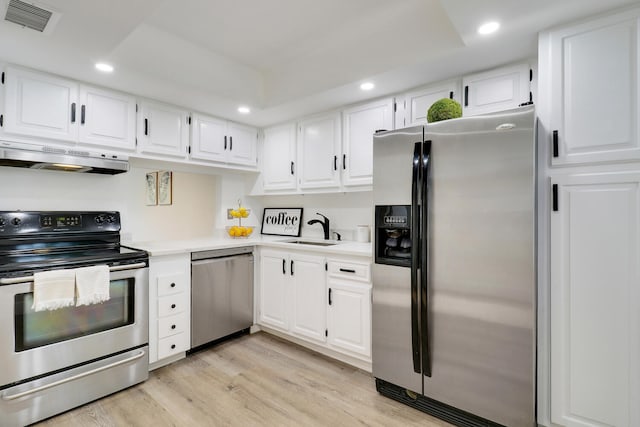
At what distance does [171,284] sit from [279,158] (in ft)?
5.47

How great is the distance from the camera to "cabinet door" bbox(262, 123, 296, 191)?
337 cm

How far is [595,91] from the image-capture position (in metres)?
1.60

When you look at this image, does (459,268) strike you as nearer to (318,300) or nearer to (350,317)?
(350,317)

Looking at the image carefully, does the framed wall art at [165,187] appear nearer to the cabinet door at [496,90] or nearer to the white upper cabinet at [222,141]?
the white upper cabinet at [222,141]

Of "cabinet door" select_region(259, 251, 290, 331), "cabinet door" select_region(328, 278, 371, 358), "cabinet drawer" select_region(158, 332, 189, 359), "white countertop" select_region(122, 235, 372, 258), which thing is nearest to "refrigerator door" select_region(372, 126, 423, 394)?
"cabinet door" select_region(328, 278, 371, 358)

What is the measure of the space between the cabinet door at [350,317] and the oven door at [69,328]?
1.41 meters

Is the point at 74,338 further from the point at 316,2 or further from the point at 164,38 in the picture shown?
the point at 316,2

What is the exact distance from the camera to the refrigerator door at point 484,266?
5.36 feet

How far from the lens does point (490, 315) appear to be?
67.9 inches

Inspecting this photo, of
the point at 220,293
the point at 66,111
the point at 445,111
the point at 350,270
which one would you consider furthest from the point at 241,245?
the point at 445,111

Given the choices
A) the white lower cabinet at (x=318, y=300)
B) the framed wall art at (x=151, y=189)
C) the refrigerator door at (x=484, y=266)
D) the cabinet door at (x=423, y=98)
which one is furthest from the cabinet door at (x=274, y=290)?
the cabinet door at (x=423, y=98)

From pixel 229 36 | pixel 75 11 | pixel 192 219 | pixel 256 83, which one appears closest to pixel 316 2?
pixel 229 36

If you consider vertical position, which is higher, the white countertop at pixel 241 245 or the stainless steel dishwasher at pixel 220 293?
the white countertop at pixel 241 245

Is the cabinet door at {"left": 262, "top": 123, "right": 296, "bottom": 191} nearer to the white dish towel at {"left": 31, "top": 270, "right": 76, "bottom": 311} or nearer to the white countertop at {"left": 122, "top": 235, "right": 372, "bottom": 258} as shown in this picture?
the white countertop at {"left": 122, "top": 235, "right": 372, "bottom": 258}
